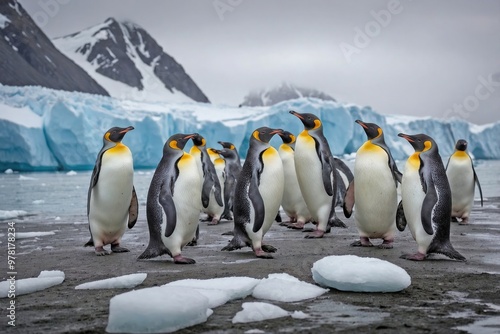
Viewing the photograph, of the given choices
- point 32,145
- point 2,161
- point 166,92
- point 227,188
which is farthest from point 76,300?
point 166,92

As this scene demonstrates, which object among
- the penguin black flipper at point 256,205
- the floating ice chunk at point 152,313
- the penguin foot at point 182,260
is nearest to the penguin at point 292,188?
the penguin black flipper at point 256,205

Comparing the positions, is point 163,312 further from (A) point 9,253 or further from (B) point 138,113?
(B) point 138,113

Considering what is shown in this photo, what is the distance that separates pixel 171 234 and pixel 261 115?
2902 cm

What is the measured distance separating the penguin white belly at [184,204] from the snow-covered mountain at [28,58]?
5742 centimetres

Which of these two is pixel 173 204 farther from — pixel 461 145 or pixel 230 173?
pixel 461 145

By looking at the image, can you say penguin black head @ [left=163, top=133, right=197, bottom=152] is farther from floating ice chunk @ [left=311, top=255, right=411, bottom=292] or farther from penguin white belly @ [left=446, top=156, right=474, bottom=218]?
penguin white belly @ [left=446, top=156, right=474, bottom=218]

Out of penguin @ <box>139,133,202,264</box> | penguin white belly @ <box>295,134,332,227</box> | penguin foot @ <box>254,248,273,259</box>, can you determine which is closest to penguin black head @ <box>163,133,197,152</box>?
penguin @ <box>139,133,202,264</box>

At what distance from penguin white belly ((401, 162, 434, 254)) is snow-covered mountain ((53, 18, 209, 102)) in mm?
106214

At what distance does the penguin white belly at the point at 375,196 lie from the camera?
6.12 m

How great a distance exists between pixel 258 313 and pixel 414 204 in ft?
8.65

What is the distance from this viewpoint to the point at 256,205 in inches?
220

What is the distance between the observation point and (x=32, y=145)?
97.2 feet

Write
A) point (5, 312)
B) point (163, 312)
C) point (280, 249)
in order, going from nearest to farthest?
1. point (163, 312)
2. point (5, 312)
3. point (280, 249)

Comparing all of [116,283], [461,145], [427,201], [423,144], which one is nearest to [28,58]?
[461,145]
